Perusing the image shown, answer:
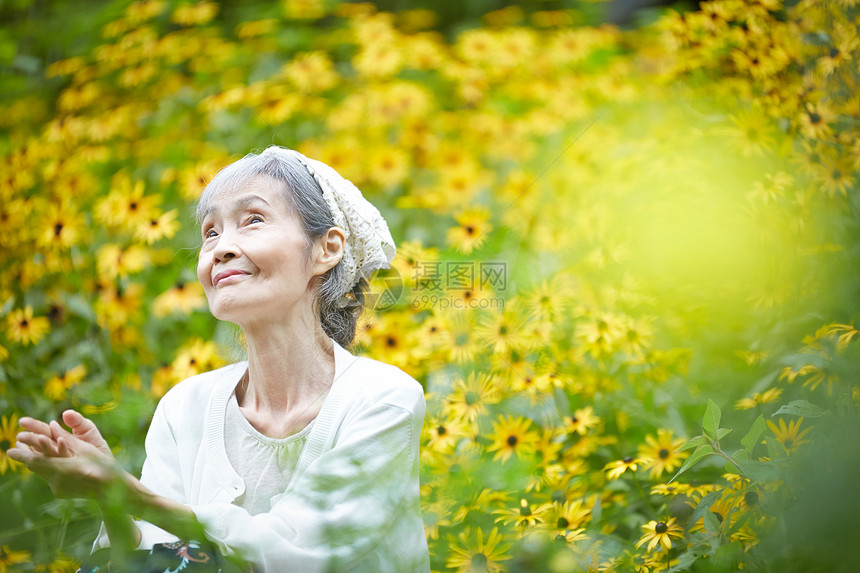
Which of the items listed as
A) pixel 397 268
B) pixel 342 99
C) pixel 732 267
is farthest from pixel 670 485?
pixel 342 99

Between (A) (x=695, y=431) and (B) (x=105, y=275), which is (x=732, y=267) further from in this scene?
(B) (x=105, y=275)

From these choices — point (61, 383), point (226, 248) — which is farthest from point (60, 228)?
point (226, 248)

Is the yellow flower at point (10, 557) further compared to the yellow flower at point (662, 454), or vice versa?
the yellow flower at point (662, 454)

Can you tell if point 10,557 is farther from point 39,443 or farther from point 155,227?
point 155,227

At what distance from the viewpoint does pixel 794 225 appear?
1557mm

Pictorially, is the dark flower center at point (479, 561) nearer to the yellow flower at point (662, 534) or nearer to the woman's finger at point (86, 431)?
the yellow flower at point (662, 534)

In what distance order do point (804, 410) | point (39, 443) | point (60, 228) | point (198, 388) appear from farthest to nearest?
1. point (60, 228)
2. point (198, 388)
3. point (804, 410)
4. point (39, 443)

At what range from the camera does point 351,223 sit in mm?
1314

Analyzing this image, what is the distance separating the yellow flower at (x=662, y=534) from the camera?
1284mm

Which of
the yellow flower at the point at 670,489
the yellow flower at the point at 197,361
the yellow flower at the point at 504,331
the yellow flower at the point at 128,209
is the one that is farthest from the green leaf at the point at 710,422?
the yellow flower at the point at 128,209

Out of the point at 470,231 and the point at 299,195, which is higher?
the point at 299,195

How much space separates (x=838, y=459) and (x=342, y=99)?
2.02 meters

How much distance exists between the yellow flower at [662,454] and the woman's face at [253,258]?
781 millimetres

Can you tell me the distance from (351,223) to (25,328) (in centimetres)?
104
